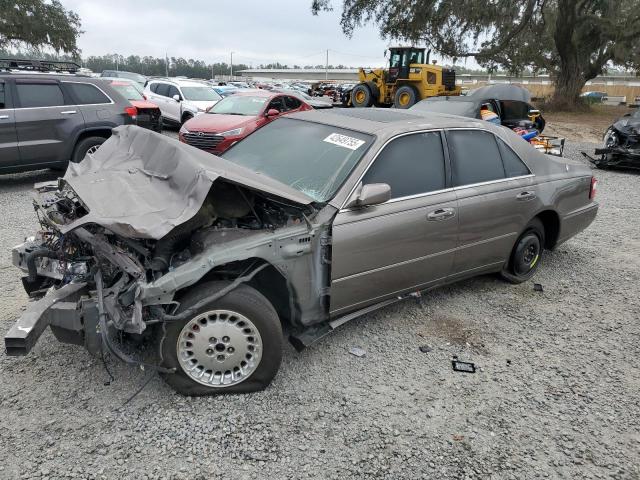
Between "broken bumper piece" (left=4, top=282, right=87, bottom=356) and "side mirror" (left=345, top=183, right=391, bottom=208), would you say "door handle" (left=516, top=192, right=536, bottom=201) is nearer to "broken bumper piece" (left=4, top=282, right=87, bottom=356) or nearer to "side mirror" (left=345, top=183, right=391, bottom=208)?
"side mirror" (left=345, top=183, right=391, bottom=208)

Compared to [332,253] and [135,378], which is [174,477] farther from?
[332,253]

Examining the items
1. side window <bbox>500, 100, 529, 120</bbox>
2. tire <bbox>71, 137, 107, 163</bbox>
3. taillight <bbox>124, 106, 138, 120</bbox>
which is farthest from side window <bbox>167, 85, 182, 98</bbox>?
side window <bbox>500, 100, 529, 120</bbox>

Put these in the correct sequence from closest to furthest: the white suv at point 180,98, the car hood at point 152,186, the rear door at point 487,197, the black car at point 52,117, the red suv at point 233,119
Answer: the car hood at point 152,186 → the rear door at point 487,197 → the black car at point 52,117 → the red suv at point 233,119 → the white suv at point 180,98

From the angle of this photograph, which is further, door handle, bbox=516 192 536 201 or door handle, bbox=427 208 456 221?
door handle, bbox=516 192 536 201

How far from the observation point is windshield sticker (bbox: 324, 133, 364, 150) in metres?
3.62

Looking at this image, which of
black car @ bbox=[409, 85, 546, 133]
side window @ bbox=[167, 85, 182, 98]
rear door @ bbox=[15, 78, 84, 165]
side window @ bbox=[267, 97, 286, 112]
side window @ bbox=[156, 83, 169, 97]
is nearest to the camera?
rear door @ bbox=[15, 78, 84, 165]

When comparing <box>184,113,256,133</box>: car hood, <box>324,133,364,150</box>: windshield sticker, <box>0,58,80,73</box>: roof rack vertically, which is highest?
<box>0,58,80,73</box>: roof rack

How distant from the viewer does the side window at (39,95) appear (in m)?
7.39

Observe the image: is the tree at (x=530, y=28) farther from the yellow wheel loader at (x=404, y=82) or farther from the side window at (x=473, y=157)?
the side window at (x=473, y=157)

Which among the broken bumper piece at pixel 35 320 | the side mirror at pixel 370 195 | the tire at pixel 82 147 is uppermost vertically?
the side mirror at pixel 370 195

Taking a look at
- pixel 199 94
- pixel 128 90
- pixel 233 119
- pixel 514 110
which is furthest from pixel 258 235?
pixel 199 94

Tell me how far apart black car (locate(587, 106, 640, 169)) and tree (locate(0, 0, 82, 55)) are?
1343 inches

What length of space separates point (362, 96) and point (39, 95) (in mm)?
15678

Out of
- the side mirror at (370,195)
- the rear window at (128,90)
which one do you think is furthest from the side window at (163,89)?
the side mirror at (370,195)
